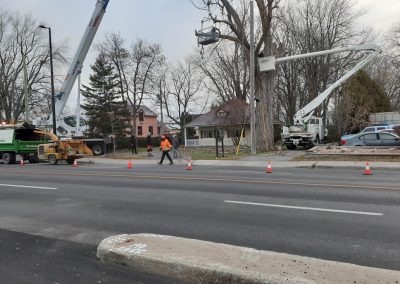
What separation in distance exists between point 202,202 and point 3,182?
29.0ft

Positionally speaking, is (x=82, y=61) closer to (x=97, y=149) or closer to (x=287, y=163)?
(x=97, y=149)

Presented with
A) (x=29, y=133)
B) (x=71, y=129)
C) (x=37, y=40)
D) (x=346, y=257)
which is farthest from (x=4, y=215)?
(x=37, y=40)

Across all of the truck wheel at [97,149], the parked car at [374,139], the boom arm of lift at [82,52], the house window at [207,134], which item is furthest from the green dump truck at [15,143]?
the house window at [207,134]

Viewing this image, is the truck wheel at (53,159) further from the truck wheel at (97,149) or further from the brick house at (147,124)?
the brick house at (147,124)

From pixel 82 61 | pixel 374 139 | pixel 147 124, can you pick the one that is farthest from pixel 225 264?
pixel 147 124

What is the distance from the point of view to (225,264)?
433 cm

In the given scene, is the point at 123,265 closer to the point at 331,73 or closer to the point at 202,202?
the point at 202,202

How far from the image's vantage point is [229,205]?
8492 mm

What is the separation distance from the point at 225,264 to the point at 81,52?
28.7 meters

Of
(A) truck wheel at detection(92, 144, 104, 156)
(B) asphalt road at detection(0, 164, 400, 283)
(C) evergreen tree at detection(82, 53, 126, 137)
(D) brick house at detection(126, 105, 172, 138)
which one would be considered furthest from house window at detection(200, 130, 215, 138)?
(B) asphalt road at detection(0, 164, 400, 283)

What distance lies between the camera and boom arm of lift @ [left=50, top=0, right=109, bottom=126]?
28.8 meters

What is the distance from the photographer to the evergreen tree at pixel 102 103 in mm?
43094

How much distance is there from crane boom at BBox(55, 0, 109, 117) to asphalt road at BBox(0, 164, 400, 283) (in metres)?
19.5

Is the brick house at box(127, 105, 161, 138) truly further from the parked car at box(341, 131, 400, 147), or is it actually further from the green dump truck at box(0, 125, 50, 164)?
the parked car at box(341, 131, 400, 147)
